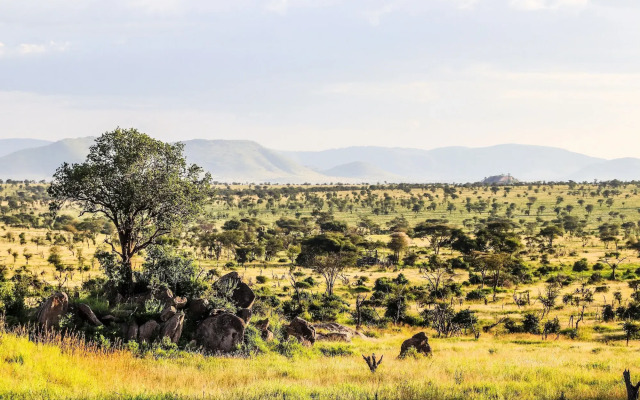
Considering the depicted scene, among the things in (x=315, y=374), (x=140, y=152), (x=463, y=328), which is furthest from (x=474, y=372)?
(x=463, y=328)

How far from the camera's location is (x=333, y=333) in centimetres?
3008

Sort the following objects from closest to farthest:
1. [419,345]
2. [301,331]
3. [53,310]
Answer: [53,310] < [419,345] < [301,331]

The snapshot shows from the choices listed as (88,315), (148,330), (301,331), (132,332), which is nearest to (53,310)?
(88,315)

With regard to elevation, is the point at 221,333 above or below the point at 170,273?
below

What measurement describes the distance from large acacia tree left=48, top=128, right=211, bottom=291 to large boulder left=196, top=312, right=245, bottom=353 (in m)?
8.49

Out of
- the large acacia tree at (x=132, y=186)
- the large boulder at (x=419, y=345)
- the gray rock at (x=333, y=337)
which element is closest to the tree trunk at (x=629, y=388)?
the large boulder at (x=419, y=345)

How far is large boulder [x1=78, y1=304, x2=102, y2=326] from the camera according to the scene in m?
19.4

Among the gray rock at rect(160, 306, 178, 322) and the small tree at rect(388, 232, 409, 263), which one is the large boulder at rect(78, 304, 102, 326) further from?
the small tree at rect(388, 232, 409, 263)

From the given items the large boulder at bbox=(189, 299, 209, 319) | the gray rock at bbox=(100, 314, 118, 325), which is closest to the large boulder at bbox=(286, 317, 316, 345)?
the large boulder at bbox=(189, 299, 209, 319)

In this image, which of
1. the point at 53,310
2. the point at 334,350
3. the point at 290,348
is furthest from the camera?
the point at 334,350

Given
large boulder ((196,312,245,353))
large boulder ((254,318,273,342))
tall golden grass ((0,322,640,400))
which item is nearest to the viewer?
tall golden grass ((0,322,640,400))

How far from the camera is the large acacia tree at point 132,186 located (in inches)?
1050

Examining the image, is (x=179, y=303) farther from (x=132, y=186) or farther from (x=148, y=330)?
(x=132, y=186)

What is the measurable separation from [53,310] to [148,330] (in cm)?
366
